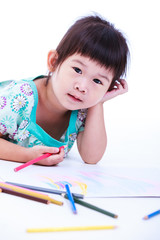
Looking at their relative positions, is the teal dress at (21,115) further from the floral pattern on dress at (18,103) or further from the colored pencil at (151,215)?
the colored pencil at (151,215)

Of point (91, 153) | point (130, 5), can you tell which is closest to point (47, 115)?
point (91, 153)

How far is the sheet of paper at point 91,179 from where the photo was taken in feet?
2.05

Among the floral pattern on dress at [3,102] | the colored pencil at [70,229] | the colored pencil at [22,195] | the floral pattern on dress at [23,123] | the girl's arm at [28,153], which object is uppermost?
the colored pencil at [70,229]

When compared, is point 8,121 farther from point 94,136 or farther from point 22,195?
point 22,195

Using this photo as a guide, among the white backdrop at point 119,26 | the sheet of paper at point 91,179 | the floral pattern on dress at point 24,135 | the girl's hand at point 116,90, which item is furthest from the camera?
the white backdrop at point 119,26

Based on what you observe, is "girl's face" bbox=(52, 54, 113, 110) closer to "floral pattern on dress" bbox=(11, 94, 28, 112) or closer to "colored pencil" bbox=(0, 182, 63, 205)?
"floral pattern on dress" bbox=(11, 94, 28, 112)

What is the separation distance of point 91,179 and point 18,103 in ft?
1.06

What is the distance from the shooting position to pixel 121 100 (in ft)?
6.47

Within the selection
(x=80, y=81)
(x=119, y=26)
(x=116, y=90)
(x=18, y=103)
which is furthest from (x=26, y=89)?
(x=119, y=26)

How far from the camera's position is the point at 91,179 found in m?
0.72

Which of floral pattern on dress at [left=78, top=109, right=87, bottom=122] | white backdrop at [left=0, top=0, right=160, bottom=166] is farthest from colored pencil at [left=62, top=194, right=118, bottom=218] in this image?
white backdrop at [left=0, top=0, right=160, bottom=166]

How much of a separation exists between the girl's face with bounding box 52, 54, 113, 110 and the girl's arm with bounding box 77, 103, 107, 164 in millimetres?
125

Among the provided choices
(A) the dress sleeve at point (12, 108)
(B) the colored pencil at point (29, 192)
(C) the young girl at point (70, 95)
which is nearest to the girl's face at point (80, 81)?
(C) the young girl at point (70, 95)

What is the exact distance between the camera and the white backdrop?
174cm
